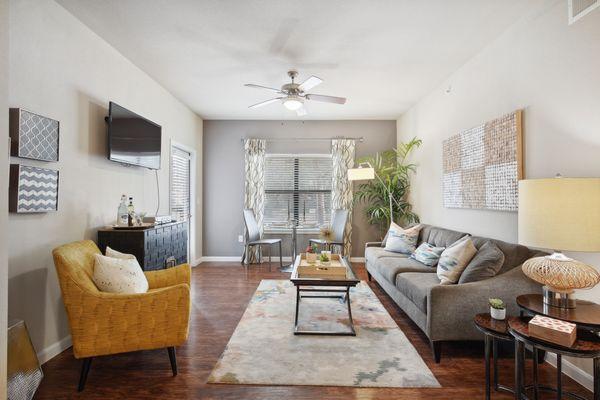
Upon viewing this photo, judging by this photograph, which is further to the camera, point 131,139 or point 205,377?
point 131,139

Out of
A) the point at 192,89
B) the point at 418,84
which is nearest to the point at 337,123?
the point at 418,84

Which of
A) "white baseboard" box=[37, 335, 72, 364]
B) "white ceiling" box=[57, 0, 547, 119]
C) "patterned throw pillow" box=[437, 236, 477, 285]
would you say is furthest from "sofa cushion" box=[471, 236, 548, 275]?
"white baseboard" box=[37, 335, 72, 364]

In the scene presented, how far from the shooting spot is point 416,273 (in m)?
3.29

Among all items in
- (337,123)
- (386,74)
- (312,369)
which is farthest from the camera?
(337,123)

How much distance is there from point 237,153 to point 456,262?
14.6 feet

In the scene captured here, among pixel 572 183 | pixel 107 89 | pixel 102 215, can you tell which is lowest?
pixel 102 215

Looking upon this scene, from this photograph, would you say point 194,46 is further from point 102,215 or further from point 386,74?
point 386,74

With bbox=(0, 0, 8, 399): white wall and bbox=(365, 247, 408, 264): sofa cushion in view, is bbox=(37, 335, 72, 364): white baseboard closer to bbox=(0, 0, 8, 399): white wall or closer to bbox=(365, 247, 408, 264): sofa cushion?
bbox=(0, 0, 8, 399): white wall

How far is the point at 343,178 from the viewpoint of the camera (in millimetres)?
6043

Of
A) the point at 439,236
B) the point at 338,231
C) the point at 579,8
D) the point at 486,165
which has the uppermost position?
the point at 579,8

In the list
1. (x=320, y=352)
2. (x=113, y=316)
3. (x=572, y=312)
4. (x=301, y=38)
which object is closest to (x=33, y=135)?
(x=113, y=316)

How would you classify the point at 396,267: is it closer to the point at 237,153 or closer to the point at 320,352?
the point at 320,352

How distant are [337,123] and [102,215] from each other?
14.3 feet

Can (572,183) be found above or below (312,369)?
above
